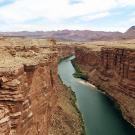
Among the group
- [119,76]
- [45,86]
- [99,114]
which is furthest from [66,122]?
[119,76]

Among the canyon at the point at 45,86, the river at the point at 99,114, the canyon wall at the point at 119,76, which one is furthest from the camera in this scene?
the canyon wall at the point at 119,76

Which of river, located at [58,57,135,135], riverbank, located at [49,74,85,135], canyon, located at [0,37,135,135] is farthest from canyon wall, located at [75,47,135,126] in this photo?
riverbank, located at [49,74,85,135]

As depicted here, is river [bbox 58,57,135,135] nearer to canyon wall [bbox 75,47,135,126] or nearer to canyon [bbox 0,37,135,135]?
canyon [bbox 0,37,135,135]

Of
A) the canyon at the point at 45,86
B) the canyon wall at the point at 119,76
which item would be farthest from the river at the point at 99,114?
the canyon wall at the point at 119,76

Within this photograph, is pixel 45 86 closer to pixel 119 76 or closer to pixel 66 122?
pixel 66 122

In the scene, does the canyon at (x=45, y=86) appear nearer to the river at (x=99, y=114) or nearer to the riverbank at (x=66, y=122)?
the riverbank at (x=66, y=122)

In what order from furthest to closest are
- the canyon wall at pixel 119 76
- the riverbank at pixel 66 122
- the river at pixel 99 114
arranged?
1. the canyon wall at pixel 119 76
2. the river at pixel 99 114
3. the riverbank at pixel 66 122

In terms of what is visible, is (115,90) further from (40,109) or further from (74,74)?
(40,109)
